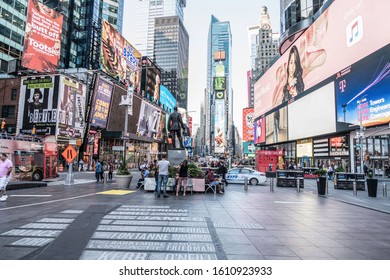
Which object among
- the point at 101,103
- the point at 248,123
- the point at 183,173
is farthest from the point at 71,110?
the point at 248,123

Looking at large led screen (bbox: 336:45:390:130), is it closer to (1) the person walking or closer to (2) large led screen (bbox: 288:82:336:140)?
(2) large led screen (bbox: 288:82:336:140)

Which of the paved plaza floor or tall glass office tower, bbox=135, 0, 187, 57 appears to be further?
tall glass office tower, bbox=135, 0, 187, 57

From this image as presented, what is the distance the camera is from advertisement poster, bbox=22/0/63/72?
83.3 feet

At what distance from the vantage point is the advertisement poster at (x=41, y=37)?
25.4m

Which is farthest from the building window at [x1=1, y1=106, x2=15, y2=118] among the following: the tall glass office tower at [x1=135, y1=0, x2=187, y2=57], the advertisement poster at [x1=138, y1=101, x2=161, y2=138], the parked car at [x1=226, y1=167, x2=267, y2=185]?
the tall glass office tower at [x1=135, y1=0, x2=187, y2=57]

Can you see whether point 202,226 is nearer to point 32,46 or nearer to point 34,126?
point 32,46

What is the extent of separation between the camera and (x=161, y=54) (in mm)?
180625

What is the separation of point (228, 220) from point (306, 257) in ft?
10.6

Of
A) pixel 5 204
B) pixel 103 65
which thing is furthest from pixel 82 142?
pixel 5 204

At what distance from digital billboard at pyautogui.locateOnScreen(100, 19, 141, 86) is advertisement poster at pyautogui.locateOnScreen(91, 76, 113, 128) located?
2175mm

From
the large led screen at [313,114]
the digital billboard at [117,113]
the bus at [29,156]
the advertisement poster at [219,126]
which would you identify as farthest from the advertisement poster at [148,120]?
the advertisement poster at [219,126]

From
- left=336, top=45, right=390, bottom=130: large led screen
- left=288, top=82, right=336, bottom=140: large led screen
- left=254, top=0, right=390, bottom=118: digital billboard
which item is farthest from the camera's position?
left=288, top=82, right=336, bottom=140: large led screen

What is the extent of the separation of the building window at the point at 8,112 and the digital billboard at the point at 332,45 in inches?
1832

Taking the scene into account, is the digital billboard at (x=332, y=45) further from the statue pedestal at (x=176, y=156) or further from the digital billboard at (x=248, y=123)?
the digital billboard at (x=248, y=123)
